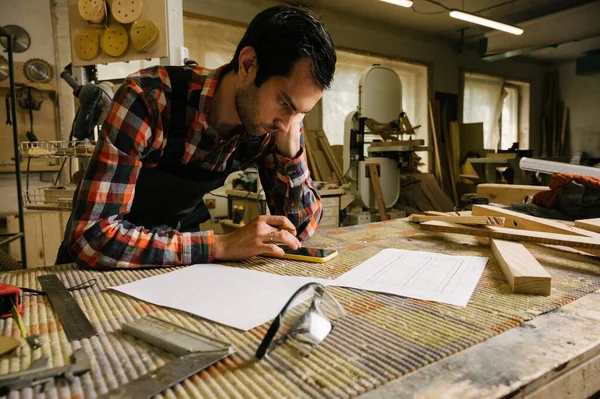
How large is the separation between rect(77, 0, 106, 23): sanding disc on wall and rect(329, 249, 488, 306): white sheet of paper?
1.67 metres

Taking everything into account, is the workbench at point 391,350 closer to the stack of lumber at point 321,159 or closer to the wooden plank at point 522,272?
the wooden plank at point 522,272

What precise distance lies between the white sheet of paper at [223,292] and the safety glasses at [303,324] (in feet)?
0.17

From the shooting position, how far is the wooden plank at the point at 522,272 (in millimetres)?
647

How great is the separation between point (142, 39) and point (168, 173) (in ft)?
3.17

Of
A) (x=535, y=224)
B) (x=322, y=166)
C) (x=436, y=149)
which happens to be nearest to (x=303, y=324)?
(x=535, y=224)

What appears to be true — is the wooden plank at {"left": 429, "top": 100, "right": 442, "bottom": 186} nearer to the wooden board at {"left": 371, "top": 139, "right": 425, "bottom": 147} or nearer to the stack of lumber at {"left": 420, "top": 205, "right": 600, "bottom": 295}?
the wooden board at {"left": 371, "top": 139, "right": 425, "bottom": 147}

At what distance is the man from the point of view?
842 millimetres

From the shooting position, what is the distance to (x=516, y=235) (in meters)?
0.98

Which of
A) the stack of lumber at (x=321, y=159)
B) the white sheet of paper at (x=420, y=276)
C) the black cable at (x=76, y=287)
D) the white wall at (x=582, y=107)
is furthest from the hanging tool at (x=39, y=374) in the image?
the white wall at (x=582, y=107)

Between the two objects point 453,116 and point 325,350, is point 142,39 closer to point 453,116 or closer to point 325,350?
point 325,350

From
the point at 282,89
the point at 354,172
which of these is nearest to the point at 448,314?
the point at 282,89

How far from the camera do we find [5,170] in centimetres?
320

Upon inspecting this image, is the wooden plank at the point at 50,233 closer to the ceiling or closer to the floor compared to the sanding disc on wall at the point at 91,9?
closer to the floor

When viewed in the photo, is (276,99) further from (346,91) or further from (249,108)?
(346,91)
